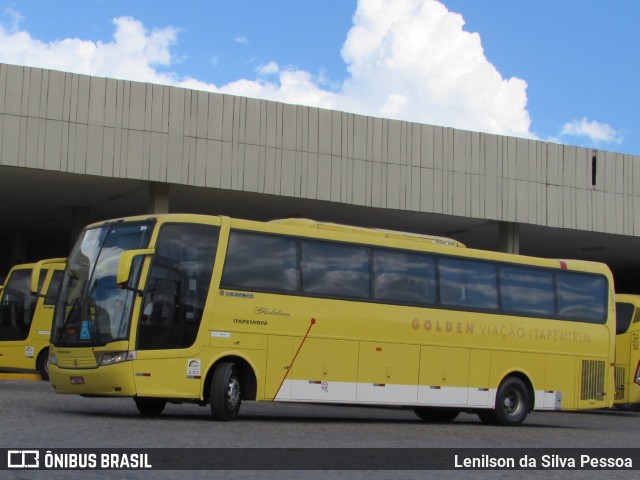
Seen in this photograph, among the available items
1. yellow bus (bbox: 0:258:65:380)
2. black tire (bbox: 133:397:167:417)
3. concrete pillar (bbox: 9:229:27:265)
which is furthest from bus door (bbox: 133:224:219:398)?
concrete pillar (bbox: 9:229:27:265)

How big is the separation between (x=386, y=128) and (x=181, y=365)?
18.1 m

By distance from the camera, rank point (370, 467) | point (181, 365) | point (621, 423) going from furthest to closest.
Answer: point (621, 423)
point (181, 365)
point (370, 467)

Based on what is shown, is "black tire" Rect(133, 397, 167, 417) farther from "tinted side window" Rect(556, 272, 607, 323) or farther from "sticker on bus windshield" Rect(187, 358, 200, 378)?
"tinted side window" Rect(556, 272, 607, 323)

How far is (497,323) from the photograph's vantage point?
64.6ft

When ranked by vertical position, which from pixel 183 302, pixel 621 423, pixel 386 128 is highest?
pixel 386 128

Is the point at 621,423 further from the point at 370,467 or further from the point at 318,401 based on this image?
the point at 370,467

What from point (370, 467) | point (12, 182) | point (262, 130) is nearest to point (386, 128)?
point (262, 130)

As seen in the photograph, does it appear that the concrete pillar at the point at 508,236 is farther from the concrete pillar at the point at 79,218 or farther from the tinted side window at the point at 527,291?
the tinted side window at the point at 527,291

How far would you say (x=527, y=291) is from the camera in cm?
2028

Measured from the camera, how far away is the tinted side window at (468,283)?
1914 cm

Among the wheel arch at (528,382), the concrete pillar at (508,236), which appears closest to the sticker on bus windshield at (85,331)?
the wheel arch at (528,382)

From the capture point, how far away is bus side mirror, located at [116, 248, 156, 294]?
14748 mm

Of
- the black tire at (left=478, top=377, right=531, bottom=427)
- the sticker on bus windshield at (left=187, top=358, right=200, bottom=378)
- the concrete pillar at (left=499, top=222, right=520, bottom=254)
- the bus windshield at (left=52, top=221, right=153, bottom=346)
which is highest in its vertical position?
the concrete pillar at (left=499, top=222, right=520, bottom=254)

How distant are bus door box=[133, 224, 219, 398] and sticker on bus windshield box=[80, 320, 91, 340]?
783mm
